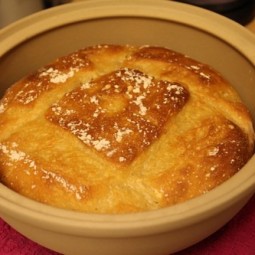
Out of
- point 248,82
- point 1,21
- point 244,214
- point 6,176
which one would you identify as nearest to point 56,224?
point 6,176

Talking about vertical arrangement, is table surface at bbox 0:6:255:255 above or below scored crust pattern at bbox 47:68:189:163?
below

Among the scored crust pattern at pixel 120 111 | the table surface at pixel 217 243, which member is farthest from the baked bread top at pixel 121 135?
the table surface at pixel 217 243

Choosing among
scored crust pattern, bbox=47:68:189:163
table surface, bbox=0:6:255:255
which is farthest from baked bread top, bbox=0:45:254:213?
table surface, bbox=0:6:255:255

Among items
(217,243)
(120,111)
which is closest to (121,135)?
(120,111)

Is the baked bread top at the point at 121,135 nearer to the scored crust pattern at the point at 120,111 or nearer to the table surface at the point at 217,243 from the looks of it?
the scored crust pattern at the point at 120,111

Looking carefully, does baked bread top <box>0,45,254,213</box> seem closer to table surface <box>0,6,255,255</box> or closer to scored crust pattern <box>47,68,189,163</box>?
scored crust pattern <box>47,68,189,163</box>

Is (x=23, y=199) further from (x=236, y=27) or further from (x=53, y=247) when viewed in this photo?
(x=236, y=27)
